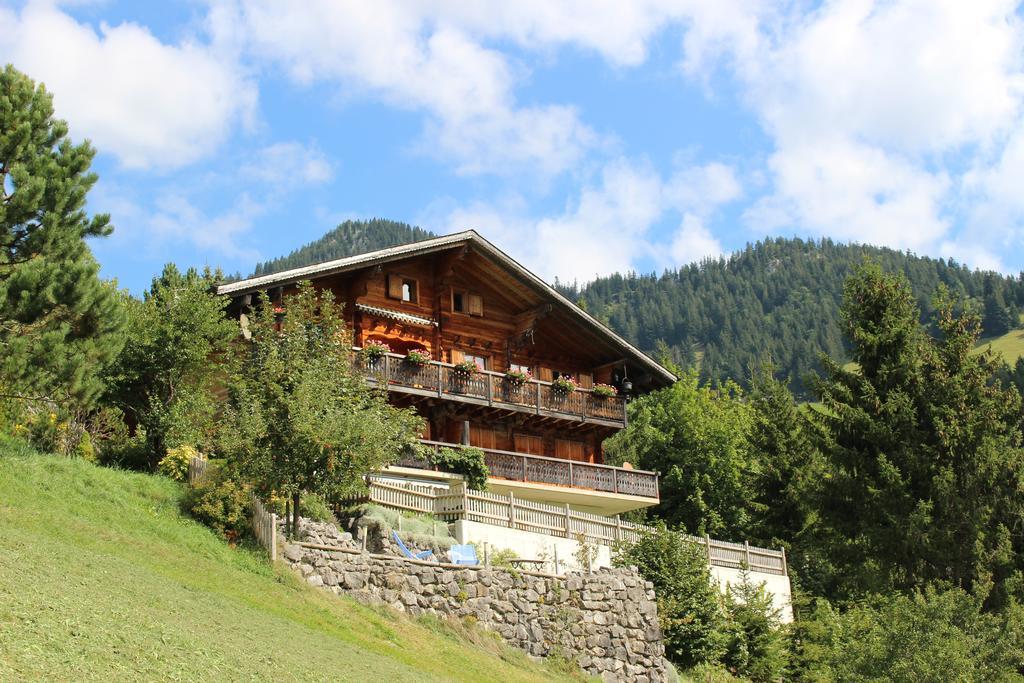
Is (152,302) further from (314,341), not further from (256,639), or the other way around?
(256,639)

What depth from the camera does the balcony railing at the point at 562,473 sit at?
36.2 metres

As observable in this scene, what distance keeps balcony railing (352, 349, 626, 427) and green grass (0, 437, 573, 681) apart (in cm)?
929

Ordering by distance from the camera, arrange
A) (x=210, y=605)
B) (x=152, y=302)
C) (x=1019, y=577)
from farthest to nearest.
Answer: (x=152, y=302)
(x=1019, y=577)
(x=210, y=605)

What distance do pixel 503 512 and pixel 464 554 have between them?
2.59 m

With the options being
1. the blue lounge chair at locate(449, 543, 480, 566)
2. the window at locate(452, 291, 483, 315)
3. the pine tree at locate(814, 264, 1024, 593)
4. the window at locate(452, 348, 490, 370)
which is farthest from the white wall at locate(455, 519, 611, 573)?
the window at locate(452, 291, 483, 315)

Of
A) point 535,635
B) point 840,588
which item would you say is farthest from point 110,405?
point 840,588

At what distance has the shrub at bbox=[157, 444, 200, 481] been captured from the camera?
28.6 m

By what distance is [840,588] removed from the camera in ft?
126

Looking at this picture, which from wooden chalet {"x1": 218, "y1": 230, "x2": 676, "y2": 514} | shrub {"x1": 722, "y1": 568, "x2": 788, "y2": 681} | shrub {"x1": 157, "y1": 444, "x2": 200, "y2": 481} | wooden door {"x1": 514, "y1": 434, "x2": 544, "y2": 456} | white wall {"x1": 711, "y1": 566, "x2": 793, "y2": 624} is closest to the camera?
shrub {"x1": 157, "y1": 444, "x2": 200, "y2": 481}

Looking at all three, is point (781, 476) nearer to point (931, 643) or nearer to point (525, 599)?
point (931, 643)

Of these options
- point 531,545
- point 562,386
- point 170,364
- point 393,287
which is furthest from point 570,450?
point 170,364

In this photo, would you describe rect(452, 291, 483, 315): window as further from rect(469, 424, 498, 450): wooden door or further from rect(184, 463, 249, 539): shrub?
Result: rect(184, 463, 249, 539): shrub

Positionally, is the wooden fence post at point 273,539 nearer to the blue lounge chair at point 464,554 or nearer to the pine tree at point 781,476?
the blue lounge chair at point 464,554

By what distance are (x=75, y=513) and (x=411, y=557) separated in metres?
6.96
